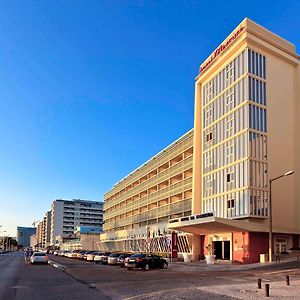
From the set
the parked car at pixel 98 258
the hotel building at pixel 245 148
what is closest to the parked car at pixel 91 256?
the parked car at pixel 98 258

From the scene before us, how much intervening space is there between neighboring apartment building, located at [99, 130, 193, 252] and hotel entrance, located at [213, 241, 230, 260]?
7973 millimetres

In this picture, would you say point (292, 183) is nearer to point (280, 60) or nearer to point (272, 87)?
point (272, 87)

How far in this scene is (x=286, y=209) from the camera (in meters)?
52.7

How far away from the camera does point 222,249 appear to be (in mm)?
55125

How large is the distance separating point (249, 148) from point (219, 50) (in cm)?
1524

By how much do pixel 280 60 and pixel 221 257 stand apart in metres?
25.5

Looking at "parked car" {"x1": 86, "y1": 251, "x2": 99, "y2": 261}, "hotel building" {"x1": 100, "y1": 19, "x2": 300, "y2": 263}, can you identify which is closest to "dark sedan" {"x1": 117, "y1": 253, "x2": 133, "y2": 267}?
"hotel building" {"x1": 100, "y1": 19, "x2": 300, "y2": 263}

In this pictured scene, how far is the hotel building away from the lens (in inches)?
1980

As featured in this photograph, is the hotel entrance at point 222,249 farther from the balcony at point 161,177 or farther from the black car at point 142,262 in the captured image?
the black car at point 142,262

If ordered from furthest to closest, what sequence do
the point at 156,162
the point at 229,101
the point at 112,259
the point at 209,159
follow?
the point at 156,162, the point at 209,159, the point at 229,101, the point at 112,259

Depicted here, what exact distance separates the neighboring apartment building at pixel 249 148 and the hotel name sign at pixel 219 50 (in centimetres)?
16

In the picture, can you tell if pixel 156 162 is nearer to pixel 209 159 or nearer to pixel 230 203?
pixel 209 159

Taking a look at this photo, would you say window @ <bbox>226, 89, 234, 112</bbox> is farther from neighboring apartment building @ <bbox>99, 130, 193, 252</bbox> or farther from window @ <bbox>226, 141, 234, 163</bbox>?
neighboring apartment building @ <bbox>99, 130, 193, 252</bbox>

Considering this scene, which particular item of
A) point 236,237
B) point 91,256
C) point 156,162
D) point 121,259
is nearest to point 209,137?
point 236,237
